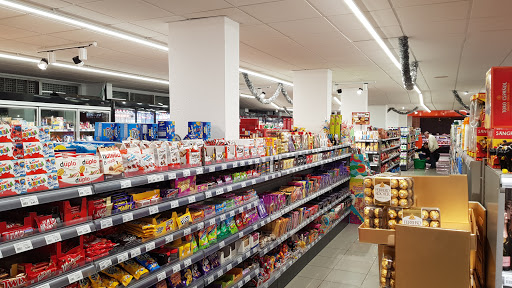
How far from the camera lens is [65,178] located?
2.35 m

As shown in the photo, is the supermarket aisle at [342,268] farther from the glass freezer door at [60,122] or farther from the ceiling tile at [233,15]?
the glass freezer door at [60,122]

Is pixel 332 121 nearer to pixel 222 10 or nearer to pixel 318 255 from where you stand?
pixel 318 255

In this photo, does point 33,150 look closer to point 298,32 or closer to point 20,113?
point 298,32

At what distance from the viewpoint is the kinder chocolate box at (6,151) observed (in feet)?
6.87

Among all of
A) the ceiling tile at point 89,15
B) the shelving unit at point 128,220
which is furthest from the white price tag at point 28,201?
the ceiling tile at point 89,15

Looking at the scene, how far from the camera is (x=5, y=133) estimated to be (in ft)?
6.97

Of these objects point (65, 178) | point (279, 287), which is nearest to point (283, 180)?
point (279, 287)

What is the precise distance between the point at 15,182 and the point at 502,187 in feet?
8.53

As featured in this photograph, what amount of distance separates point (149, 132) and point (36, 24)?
3.03m

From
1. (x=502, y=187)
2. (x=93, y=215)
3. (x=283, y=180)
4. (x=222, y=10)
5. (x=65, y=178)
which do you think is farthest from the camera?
(x=283, y=180)

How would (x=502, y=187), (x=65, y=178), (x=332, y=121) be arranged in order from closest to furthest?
(x=502, y=187) → (x=65, y=178) → (x=332, y=121)

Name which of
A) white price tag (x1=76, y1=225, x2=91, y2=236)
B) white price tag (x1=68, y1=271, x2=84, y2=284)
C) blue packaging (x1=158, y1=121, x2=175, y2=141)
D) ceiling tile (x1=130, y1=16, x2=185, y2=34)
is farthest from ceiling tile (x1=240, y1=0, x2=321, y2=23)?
white price tag (x1=68, y1=271, x2=84, y2=284)

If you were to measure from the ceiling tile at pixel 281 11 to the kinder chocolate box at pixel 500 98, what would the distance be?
2.53 meters

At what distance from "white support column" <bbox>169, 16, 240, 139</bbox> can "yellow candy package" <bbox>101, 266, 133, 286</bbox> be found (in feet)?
8.35
